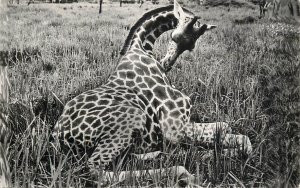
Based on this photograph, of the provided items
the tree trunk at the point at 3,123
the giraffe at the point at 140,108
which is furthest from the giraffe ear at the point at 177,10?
the tree trunk at the point at 3,123

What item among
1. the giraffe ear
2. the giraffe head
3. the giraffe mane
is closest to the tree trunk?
the giraffe mane

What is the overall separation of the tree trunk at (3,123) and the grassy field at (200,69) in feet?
0.15

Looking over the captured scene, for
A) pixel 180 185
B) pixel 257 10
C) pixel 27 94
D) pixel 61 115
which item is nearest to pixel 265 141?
pixel 180 185

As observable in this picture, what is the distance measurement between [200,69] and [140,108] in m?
0.60

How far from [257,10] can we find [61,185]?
185 centimetres

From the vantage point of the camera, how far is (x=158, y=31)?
2.93 meters

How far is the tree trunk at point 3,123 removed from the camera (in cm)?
241

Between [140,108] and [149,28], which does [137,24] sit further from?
[140,108]

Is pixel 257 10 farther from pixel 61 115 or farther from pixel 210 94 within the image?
pixel 61 115

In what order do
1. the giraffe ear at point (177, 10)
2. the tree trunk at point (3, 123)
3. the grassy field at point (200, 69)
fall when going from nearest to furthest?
the tree trunk at point (3, 123), the grassy field at point (200, 69), the giraffe ear at point (177, 10)

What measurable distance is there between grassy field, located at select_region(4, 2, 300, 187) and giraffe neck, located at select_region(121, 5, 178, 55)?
Answer: 55 millimetres

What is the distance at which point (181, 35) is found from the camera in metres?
2.90

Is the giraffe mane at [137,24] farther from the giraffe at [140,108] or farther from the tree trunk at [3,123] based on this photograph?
the tree trunk at [3,123]

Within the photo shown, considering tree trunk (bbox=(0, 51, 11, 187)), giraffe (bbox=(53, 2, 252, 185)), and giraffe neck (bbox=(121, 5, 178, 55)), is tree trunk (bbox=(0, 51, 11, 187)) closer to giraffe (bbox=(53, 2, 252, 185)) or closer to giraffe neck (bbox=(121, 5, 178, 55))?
giraffe (bbox=(53, 2, 252, 185))
